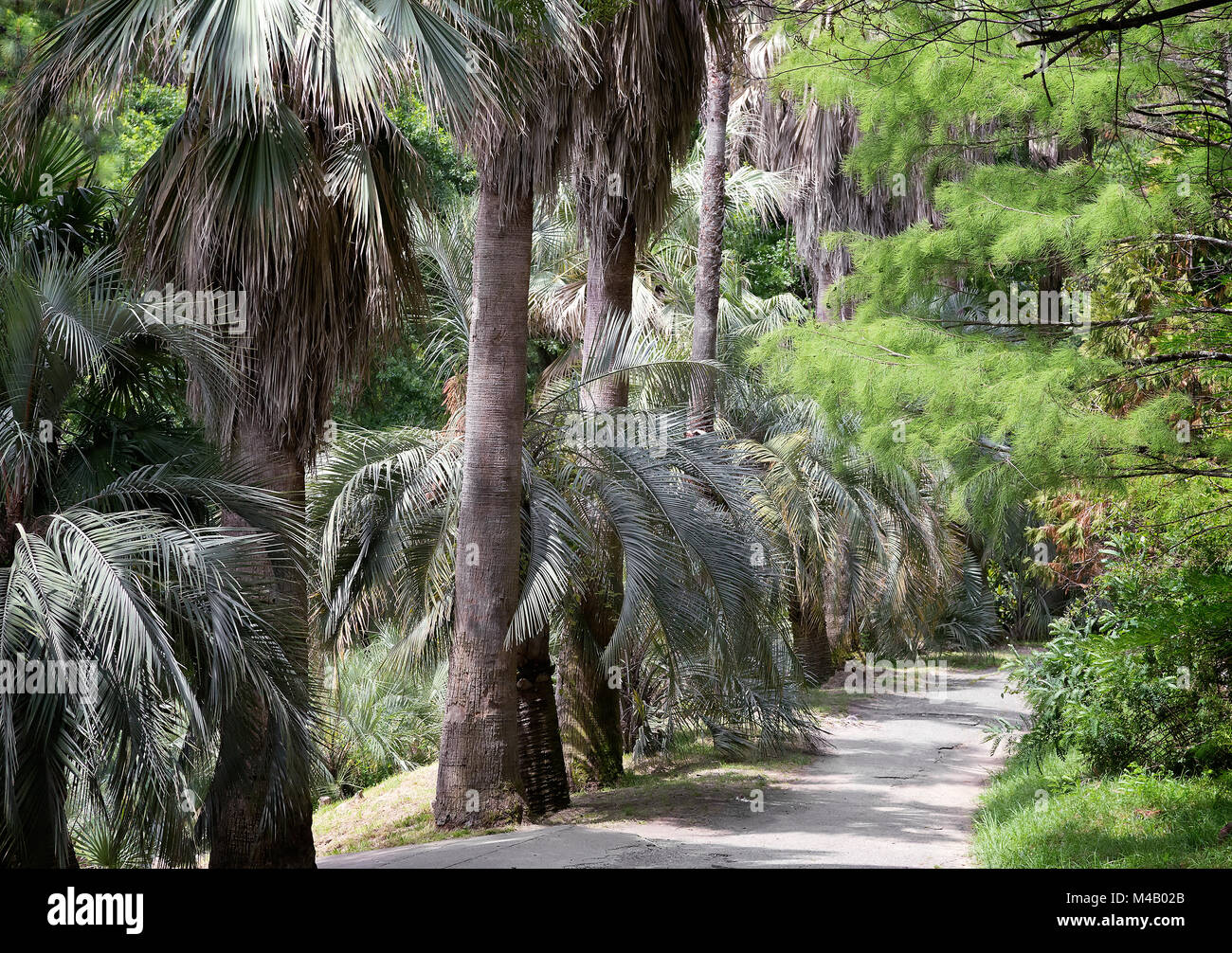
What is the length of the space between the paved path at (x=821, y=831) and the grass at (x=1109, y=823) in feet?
1.45

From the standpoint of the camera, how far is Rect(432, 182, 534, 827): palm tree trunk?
970 centimetres

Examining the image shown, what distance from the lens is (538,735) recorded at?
1037 centimetres

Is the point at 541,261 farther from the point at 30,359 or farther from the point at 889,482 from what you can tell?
the point at 30,359

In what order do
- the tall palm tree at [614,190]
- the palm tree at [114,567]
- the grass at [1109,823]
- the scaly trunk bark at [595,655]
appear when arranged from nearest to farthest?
the palm tree at [114,567], the grass at [1109,823], the tall palm tree at [614,190], the scaly trunk bark at [595,655]

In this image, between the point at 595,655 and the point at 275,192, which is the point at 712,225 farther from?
the point at 275,192

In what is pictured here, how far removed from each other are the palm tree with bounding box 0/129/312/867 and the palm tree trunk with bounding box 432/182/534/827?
314cm

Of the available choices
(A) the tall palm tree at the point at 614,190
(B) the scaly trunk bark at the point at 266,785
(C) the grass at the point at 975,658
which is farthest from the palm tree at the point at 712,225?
(C) the grass at the point at 975,658

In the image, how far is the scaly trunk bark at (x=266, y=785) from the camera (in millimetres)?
→ 6184

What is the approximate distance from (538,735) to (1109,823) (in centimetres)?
487

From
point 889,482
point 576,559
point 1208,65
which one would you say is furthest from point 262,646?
point 889,482

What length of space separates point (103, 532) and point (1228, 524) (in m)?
6.94

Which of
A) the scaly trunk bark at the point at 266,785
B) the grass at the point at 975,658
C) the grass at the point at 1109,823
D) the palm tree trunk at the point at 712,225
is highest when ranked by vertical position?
the palm tree trunk at the point at 712,225

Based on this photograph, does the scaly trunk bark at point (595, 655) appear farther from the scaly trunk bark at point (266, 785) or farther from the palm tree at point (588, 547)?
the scaly trunk bark at point (266, 785)

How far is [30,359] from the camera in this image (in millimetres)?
5723
